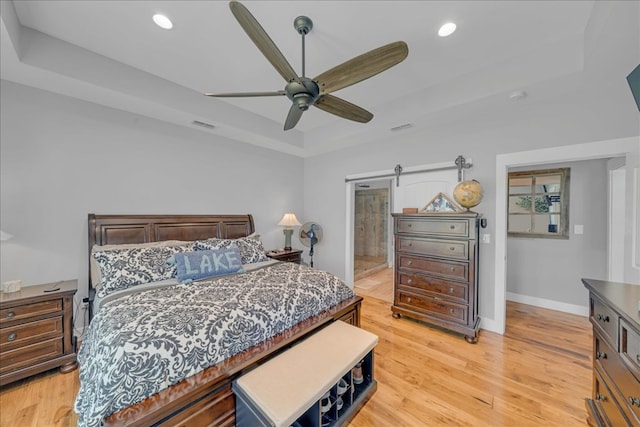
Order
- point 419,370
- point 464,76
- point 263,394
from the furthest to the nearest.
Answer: point 464,76
point 419,370
point 263,394

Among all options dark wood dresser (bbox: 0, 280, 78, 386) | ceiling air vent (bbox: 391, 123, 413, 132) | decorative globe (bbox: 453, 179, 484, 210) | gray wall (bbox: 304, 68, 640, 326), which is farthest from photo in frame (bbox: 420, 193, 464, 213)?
dark wood dresser (bbox: 0, 280, 78, 386)

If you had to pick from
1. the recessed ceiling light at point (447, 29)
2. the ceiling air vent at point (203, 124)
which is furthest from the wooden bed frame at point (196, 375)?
the recessed ceiling light at point (447, 29)

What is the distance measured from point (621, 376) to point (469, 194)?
5.99 feet

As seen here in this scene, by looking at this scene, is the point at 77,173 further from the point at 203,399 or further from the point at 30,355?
the point at 203,399

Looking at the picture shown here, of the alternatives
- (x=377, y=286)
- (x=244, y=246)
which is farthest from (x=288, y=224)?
(x=377, y=286)

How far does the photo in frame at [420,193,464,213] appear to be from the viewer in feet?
9.72

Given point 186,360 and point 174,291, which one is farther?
point 174,291

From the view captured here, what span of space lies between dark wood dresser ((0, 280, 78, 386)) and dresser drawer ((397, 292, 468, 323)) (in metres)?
3.50

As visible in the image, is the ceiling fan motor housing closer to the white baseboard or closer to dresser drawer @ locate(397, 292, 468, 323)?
dresser drawer @ locate(397, 292, 468, 323)

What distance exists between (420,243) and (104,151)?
3884 millimetres

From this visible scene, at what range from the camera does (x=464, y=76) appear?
260cm

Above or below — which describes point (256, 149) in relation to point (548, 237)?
above

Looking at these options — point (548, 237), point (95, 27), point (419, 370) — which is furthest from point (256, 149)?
point (548, 237)

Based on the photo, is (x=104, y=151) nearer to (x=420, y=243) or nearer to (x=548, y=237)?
(x=420, y=243)
